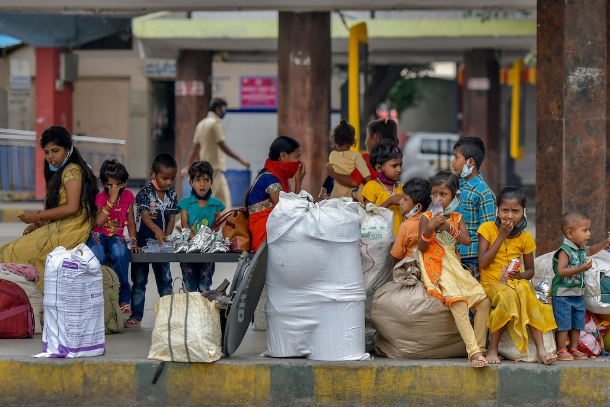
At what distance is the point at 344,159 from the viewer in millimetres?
7859

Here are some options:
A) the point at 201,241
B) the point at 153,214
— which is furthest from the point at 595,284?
the point at 153,214

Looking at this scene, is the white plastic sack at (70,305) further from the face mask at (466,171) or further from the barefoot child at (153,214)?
the face mask at (466,171)

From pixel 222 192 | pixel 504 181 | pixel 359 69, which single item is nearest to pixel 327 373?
pixel 222 192

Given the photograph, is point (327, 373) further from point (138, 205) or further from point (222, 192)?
point (222, 192)

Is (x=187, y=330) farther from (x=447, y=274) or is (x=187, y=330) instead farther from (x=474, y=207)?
(x=474, y=207)

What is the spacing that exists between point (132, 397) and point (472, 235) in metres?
2.34

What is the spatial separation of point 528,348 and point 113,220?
115 inches

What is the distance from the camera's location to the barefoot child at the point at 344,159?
308 inches

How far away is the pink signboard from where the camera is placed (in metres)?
22.5

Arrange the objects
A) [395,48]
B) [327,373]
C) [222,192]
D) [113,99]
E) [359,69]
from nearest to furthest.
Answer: [327,373] < [222,192] < [359,69] < [395,48] < [113,99]

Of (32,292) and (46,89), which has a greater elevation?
(46,89)

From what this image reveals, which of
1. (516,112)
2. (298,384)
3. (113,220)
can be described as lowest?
(298,384)

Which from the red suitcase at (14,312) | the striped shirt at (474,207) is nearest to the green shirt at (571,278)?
the striped shirt at (474,207)

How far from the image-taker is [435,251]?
19.3 ft
